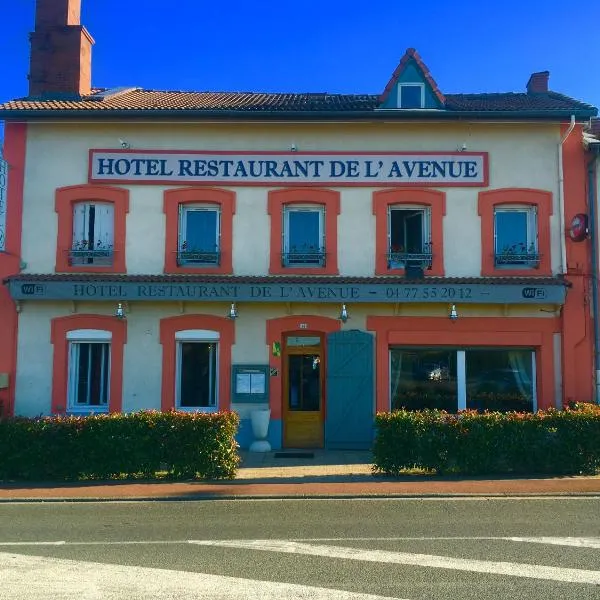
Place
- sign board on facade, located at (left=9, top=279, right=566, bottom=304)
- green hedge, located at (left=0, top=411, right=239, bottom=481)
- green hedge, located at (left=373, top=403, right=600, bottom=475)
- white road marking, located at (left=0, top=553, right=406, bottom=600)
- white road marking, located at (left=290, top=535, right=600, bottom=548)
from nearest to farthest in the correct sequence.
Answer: white road marking, located at (left=0, top=553, right=406, bottom=600)
white road marking, located at (left=290, top=535, right=600, bottom=548)
green hedge, located at (left=0, top=411, right=239, bottom=481)
green hedge, located at (left=373, top=403, right=600, bottom=475)
sign board on facade, located at (left=9, top=279, right=566, bottom=304)

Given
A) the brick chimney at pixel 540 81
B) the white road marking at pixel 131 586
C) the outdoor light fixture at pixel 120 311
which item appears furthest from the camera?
the brick chimney at pixel 540 81

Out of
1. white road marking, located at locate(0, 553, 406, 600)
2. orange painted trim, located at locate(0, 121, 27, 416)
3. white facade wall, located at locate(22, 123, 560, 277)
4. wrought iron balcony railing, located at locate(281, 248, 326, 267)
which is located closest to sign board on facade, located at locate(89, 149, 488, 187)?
white facade wall, located at locate(22, 123, 560, 277)

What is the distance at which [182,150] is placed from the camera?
46.9 feet

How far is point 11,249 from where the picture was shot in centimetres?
1398

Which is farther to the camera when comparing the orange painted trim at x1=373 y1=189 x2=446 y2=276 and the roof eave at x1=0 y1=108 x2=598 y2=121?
the orange painted trim at x1=373 y1=189 x2=446 y2=276

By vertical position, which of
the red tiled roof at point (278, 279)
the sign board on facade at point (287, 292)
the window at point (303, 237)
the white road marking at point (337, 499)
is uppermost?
the window at point (303, 237)

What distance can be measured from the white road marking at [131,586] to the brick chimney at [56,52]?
515 inches

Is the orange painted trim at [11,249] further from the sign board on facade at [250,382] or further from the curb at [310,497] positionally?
the curb at [310,497]

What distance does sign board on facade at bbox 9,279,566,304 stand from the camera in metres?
13.5

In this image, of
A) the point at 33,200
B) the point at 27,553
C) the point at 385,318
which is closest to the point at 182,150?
the point at 33,200

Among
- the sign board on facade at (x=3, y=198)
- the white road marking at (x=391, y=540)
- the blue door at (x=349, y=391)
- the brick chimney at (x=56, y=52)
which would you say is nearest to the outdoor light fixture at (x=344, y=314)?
the blue door at (x=349, y=391)

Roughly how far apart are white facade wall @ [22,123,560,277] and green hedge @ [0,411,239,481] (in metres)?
4.24

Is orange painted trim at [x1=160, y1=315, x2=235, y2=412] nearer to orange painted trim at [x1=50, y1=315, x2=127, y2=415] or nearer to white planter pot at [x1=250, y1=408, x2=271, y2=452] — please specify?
white planter pot at [x1=250, y1=408, x2=271, y2=452]

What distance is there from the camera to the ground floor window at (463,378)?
46.2 ft
